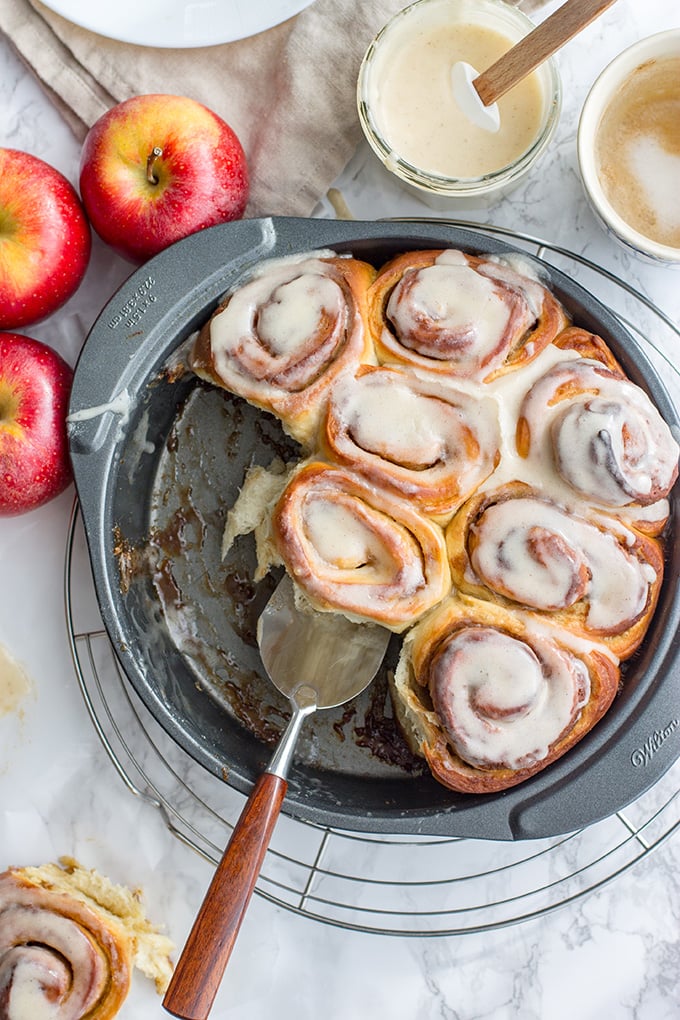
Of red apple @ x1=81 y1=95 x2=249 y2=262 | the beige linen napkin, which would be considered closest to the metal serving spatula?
red apple @ x1=81 y1=95 x2=249 y2=262

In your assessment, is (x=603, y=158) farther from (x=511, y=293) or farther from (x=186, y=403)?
(x=186, y=403)

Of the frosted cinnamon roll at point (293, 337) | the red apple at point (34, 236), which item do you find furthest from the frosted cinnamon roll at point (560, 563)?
the red apple at point (34, 236)

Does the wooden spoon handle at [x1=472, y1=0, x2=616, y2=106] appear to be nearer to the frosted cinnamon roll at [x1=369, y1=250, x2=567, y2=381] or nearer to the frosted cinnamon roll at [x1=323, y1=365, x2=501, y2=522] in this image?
the frosted cinnamon roll at [x1=369, y1=250, x2=567, y2=381]

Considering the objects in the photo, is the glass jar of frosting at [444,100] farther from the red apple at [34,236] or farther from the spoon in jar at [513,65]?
the red apple at [34,236]

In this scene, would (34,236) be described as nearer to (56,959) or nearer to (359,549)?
(359,549)

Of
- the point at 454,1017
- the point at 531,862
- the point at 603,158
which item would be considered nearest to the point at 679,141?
the point at 603,158

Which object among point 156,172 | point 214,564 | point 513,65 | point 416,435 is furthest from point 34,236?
point 513,65
